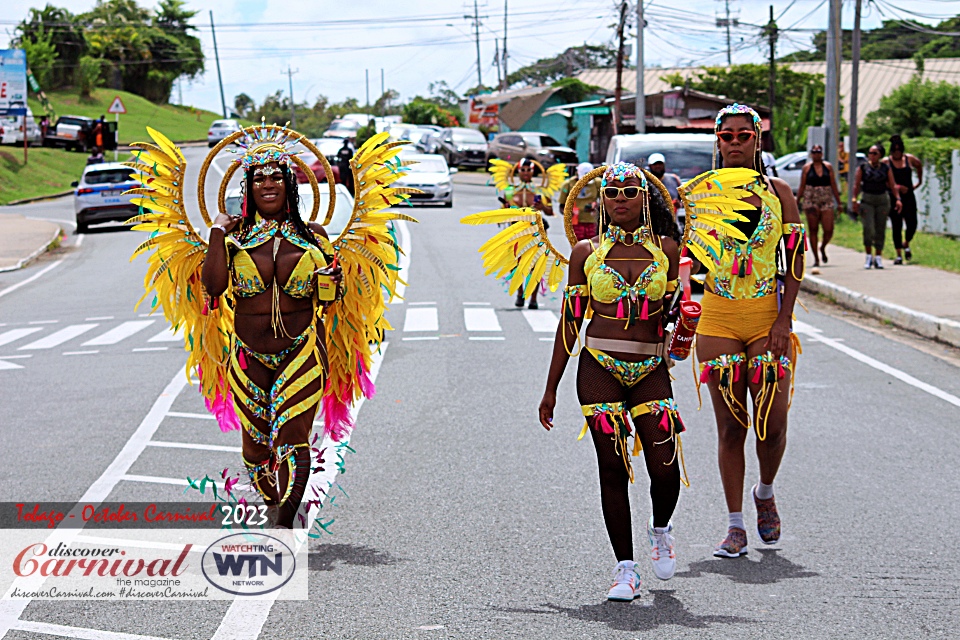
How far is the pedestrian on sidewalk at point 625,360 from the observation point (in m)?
5.33

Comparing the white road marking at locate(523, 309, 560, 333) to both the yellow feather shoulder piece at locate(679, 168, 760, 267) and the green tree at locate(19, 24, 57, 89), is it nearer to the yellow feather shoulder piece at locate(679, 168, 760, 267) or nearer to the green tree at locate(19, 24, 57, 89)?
the yellow feather shoulder piece at locate(679, 168, 760, 267)

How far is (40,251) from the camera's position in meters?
25.6

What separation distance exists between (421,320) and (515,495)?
8006 millimetres

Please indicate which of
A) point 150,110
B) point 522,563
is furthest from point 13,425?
point 150,110

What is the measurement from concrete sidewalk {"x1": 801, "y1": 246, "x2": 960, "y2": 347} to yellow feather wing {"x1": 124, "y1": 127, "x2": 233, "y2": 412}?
865 cm

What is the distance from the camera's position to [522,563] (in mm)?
5824

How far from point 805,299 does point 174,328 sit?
12337 mm

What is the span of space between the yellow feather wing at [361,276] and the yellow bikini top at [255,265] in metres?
0.51

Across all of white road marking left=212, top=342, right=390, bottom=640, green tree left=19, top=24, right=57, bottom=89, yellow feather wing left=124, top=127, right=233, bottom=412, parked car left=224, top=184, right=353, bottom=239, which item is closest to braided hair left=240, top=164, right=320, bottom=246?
yellow feather wing left=124, top=127, right=233, bottom=412

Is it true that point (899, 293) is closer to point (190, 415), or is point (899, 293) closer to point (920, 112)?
point (190, 415)

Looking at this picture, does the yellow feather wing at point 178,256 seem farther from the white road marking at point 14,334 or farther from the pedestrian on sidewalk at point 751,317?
the white road marking at point 14,334

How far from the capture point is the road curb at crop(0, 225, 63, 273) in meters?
23.3

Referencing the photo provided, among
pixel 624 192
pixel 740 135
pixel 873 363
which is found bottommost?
pixel 873 363

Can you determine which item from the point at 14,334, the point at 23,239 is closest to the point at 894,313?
Result: the point at 14,334
